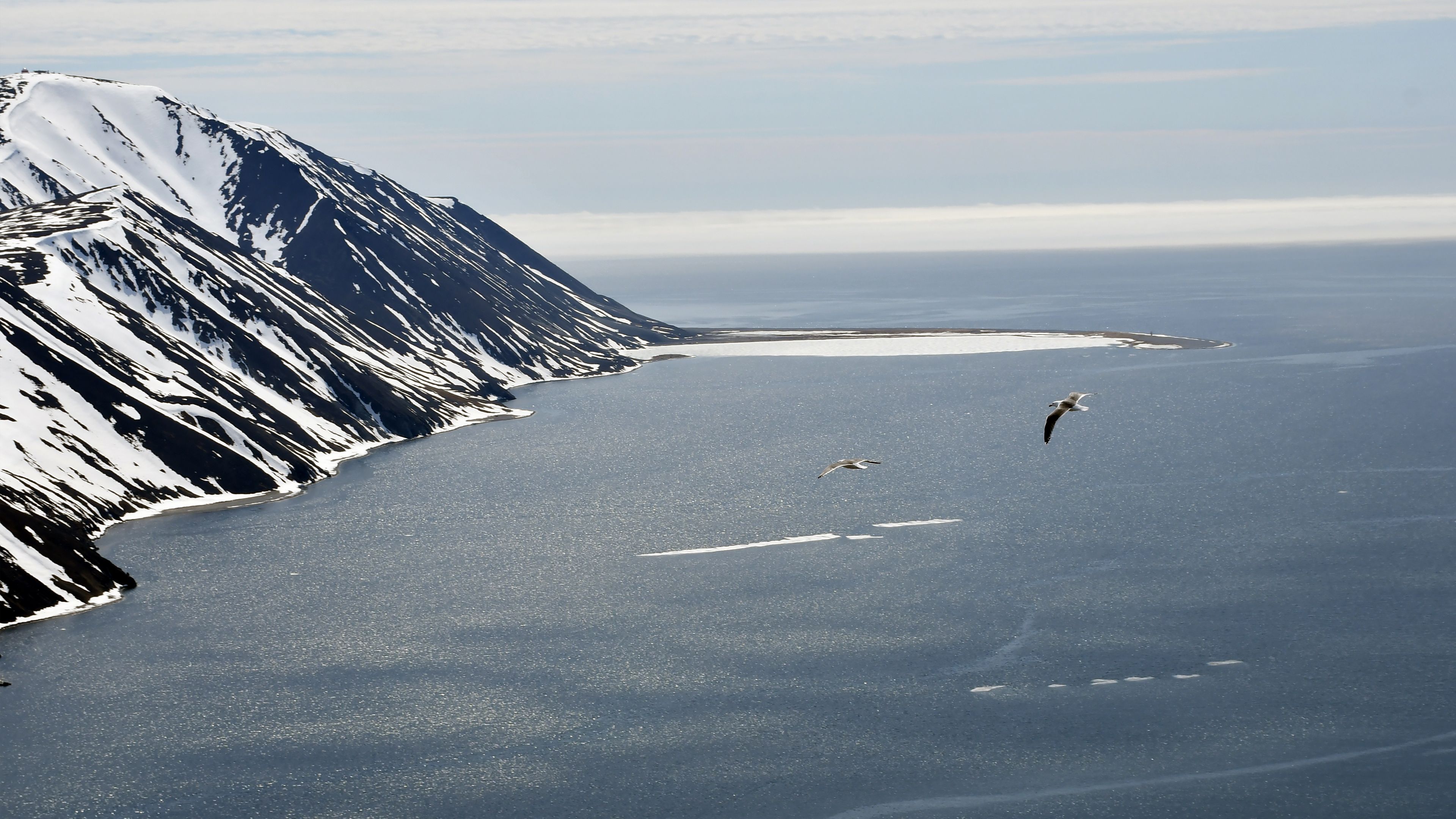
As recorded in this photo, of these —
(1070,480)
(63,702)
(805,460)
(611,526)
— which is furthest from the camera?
(805,460)

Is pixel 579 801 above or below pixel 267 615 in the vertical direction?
below

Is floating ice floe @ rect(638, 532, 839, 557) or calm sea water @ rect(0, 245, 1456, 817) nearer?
calm sea water @ rect(0, 245, 1456, 817)

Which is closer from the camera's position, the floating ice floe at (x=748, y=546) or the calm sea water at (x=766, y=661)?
the calm sea water at (x=766, y=661)

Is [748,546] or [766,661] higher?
[748,546]

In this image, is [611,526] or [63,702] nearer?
[63,702]

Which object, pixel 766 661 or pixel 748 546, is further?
pixel 748 546

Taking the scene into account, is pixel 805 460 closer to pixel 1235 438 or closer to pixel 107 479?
pixel 1235 438

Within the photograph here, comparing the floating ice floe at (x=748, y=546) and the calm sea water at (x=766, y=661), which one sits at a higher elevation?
the floating ice floe at (x=748, y=546)

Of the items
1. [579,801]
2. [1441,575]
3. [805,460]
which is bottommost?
[579,801]

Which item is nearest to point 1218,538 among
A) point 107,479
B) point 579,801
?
point 579,801

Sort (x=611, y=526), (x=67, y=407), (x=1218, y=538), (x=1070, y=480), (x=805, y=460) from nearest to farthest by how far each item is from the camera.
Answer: (x=1218, y=538) → (x=611, y=526) → (x=67, y=407) → (x=1070, y=480) → (x=805, y=460)

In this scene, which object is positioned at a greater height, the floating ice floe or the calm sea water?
the floating ice floe
